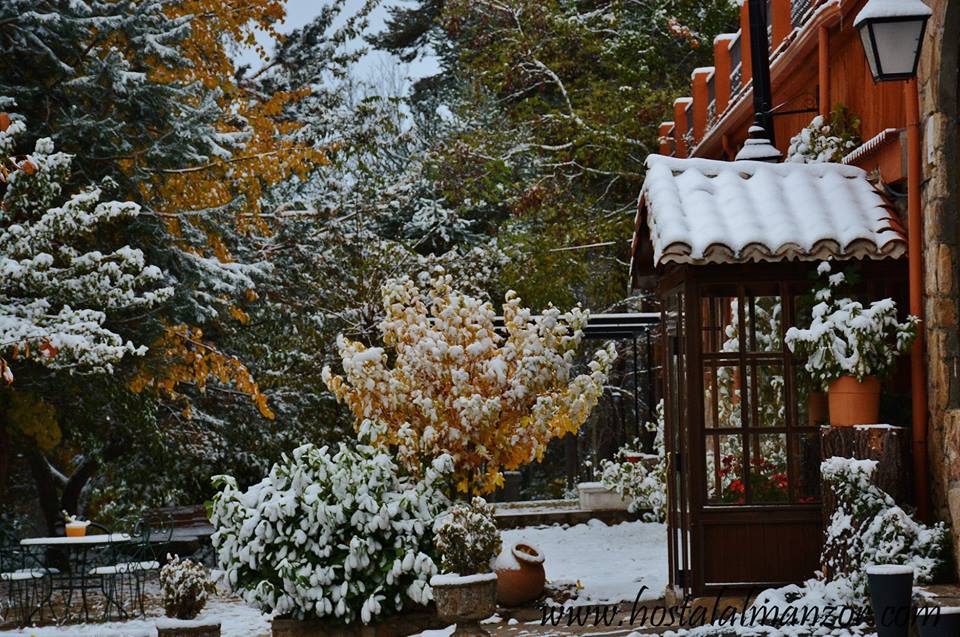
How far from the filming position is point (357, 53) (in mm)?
22922

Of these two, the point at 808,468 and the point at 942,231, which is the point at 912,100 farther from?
the point at 808,468

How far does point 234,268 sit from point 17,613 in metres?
4.88

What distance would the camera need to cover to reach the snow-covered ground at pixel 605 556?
34.6 feet

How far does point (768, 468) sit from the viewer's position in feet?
26.4

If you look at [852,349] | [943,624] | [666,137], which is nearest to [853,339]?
[852,349]

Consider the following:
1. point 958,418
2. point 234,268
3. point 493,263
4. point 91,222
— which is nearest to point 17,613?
point 91,222

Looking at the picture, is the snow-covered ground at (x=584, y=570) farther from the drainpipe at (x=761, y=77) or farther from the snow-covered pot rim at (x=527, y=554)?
the drainpipe at (x=761, y=77)

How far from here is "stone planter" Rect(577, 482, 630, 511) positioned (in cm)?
1594

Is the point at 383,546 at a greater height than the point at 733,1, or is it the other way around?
the point at 733,1

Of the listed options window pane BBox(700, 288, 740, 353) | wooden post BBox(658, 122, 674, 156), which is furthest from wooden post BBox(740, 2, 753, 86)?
window pane BBox(700, 288, 740, 353)

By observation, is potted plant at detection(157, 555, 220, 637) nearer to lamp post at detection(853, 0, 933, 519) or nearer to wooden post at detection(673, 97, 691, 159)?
lamp post at detection(853, 0, 933, 519)

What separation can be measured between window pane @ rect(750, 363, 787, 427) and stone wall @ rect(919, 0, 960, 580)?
1014 millimetres

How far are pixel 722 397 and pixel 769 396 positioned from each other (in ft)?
1.00

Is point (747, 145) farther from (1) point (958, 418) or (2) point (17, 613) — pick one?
(2) point (17, 613)
